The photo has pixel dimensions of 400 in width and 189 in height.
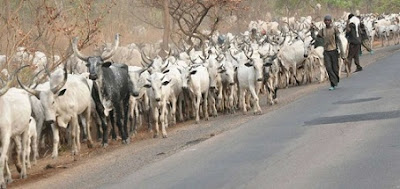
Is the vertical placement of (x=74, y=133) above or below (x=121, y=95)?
below

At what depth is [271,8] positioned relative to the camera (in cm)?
7800

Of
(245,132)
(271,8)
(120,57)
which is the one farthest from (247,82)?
(271,8)

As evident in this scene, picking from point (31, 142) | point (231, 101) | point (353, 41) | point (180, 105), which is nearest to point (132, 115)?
point (180, 105)

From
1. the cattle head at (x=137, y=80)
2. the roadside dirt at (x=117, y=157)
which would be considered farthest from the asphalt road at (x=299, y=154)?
the cattle head at (x=137, y=80)

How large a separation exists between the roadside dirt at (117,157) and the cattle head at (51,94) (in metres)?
0.87

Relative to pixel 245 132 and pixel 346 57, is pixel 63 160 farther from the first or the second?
pixel 346 57

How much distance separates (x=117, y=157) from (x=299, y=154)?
455 cm

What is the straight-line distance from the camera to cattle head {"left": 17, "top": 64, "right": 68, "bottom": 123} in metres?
16.9

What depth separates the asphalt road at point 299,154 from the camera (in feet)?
36.9

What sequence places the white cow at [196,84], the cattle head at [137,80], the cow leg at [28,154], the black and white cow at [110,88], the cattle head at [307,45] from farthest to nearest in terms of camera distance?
the cattle head at [307,45] → the white cow at [196,84] → the cattle head at [137,80] → the black and white cow at [110,88] → the cow leg at [28,154]

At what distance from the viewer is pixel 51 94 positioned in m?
17.1

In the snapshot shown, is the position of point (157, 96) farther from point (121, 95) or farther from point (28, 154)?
point (28, 154)

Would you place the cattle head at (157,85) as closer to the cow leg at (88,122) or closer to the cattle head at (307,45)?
the cow leg at (88,122)

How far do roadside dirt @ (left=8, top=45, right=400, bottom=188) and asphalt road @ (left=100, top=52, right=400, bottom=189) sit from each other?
0.50m
